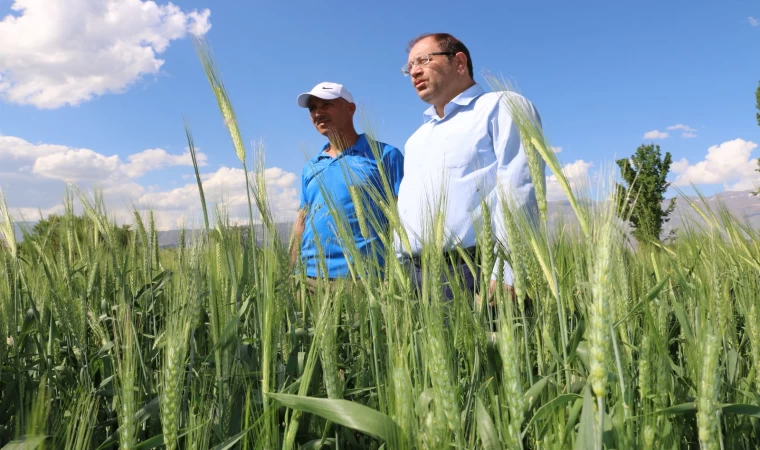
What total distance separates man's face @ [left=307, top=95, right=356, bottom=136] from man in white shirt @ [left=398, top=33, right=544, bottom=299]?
2.37ft

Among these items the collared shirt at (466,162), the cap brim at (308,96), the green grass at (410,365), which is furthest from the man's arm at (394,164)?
the green grass at (410,365)

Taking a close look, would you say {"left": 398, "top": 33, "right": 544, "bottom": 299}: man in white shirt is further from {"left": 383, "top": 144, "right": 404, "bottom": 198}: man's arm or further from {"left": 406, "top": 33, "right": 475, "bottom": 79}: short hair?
{"left": 383, "top": 144, "right": 404, "bottom": 198}: man's arm

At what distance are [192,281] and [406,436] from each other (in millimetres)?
563

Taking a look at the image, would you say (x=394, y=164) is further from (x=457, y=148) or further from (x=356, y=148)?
(x=457, y=148)

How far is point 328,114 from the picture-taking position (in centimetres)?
373

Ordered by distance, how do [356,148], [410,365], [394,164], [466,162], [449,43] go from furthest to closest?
[356,148], [394,164], [449,43], [466,162], [410,365]

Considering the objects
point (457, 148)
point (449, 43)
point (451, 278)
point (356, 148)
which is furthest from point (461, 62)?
point (451, 278)

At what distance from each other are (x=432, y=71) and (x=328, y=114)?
3.72 feet

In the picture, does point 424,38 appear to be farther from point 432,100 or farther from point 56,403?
point 56,403

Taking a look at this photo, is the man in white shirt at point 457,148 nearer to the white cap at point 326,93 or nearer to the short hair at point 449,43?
the short hair at point 449,43

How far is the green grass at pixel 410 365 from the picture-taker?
2.72ft

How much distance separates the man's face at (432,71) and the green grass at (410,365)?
4.87ft

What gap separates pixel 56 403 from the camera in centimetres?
143

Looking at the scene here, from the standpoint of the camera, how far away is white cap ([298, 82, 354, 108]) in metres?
3.63
